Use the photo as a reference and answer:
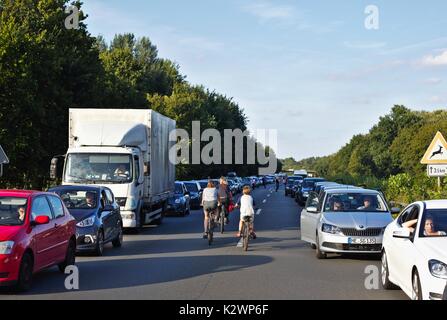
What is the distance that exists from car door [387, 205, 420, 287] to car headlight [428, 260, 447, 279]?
0.64 metres

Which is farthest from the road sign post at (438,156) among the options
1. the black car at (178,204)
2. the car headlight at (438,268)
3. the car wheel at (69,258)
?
the black car at (178,204)

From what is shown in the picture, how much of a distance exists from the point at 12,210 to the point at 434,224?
21.6ft

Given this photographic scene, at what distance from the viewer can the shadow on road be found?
1123cm

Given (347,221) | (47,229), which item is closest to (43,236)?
(47,229)

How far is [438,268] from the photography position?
8.27 m

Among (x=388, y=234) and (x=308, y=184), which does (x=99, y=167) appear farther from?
(x=308, y=184)

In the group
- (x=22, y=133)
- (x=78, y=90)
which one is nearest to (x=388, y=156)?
(x=78, y=90)

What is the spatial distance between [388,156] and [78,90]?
77388 mm

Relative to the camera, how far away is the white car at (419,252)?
8273 millimetres

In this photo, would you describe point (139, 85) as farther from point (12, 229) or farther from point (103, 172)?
point (12, 229)

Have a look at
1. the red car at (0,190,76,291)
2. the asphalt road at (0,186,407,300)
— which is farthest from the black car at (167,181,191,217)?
the red car at (0,190,76,291)

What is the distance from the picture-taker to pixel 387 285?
35.4ft

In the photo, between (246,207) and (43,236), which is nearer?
(43,236)
